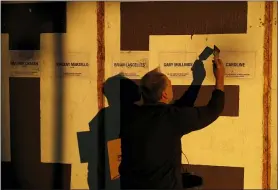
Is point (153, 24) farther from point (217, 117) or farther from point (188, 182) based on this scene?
point (188, 182)

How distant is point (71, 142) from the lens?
6.03ft

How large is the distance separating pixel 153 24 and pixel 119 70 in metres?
0.26

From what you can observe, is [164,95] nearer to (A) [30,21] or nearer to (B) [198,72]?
(B) [198,72]

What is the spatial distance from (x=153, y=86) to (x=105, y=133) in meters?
0.33

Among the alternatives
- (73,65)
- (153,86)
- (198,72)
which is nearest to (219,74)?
(198,72)

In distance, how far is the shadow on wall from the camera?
1.77 meters

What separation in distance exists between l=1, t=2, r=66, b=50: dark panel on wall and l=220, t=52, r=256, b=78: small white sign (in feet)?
2.57

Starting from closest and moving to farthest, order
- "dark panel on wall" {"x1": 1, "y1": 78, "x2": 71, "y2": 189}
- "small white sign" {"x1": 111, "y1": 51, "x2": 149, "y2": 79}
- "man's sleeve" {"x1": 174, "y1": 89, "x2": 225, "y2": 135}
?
"man's sleeve" {"x1": 174, "y1": 89, "x2": 225, "y2": 135}
"small white sign" {"x1": 111, "y1": 51, "x2": 149, "y2": 79}
"dark panel on wall" {"x1": 1, "y1": 78, "x2": 71, "y2": 189}

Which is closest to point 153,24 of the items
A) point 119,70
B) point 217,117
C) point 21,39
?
point 119,70

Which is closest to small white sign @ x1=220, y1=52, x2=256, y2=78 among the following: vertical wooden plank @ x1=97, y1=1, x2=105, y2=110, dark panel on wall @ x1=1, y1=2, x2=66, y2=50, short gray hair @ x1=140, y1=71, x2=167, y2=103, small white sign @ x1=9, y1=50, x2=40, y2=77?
short gray hair @ x1=140, y1=71, x2=167, y2=103

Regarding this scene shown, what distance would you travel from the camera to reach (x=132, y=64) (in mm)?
1752

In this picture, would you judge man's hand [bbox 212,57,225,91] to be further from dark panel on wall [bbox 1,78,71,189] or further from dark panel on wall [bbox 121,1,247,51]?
dark panel on wall [bbox 1,78,71,189]

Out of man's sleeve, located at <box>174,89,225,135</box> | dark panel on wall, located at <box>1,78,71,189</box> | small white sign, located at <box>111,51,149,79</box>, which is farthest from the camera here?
dark panel on wall, located at <box>1,78,71,189</box>

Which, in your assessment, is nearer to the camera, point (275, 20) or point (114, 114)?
point (275, 20)
